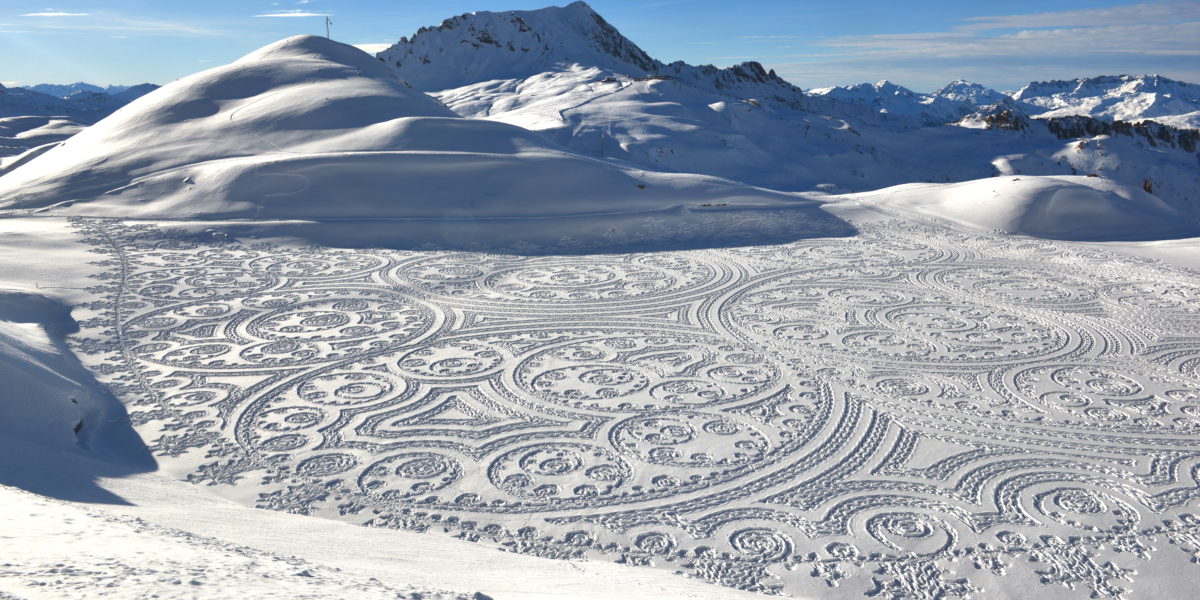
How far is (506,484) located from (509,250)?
6813 millimetres

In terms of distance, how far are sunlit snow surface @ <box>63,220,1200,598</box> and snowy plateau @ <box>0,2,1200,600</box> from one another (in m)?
0.03

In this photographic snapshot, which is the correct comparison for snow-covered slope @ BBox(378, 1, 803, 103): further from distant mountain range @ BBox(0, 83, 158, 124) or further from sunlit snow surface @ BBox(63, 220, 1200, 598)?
sunlit snow surface @ BBox(63, 220, 1200, 598)

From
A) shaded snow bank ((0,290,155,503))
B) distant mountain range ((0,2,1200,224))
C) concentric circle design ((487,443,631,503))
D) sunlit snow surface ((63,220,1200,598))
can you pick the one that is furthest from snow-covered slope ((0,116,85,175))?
concentric circle design ((487,443,631,503))

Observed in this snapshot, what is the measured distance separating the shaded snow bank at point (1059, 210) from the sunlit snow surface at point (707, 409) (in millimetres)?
2537

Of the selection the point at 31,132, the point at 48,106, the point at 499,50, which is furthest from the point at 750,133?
the point at 48,106

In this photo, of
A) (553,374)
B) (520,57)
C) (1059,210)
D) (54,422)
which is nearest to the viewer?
(54,422)

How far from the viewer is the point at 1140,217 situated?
41.7 feet

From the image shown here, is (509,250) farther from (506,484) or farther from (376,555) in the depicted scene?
(376,555)

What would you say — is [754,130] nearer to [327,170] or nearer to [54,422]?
[327,170]

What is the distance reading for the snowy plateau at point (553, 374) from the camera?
3.81 meters

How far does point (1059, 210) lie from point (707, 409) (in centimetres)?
994

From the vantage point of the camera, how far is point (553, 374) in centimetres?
644

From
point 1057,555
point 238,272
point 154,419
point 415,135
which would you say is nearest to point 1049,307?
point 1057,555

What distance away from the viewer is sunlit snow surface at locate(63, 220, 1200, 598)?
4129mm
